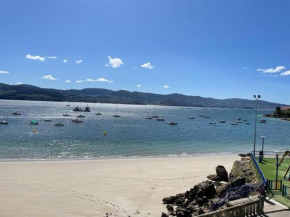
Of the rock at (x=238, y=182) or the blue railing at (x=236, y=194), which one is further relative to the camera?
the rock at (x=238, y=182)

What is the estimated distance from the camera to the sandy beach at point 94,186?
52.5ft

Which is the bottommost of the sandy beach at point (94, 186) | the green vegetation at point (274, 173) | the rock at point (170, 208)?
the sandy beach at point (94, 186)

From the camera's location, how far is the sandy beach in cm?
1602

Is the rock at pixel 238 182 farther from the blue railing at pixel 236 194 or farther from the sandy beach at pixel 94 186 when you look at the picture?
the sandy beach at pixel 94 186

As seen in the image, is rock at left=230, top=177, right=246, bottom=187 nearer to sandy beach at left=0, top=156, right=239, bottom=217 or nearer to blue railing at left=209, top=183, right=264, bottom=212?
blue railing at left=209, top=183, right=264, bottom=212

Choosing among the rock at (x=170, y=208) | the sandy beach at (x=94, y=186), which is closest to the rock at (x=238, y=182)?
the rock at (x=170, y=208)

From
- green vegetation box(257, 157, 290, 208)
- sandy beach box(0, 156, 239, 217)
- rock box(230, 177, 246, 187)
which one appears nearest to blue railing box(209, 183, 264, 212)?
green vegetation box(257, 157, 290, 208)

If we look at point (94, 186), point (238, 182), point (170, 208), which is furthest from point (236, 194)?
point (94, 186)

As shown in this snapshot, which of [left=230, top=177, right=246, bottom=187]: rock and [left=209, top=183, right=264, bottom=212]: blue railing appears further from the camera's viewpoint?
[left=230, top=177, right=246, bottom=187]: rock

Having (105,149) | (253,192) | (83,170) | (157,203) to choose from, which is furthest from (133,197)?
(105,149)

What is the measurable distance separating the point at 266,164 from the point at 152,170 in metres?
→ 10.9

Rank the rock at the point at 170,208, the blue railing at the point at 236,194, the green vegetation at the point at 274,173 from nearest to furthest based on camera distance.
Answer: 1. the blue railing at the point at 236,194
2. the green vegetation at the point at 274,173
3. the rock at the point at 170,208

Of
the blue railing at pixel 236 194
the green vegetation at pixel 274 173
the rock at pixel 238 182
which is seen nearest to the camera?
the blue railing at pixel 236 194

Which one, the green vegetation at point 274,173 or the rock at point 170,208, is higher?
the green vegetation at point 274,173
